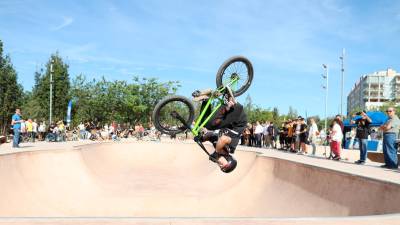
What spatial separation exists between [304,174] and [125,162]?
10802 mm

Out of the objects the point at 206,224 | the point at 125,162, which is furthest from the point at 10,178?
the point at 125,162

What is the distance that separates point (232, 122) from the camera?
715cm

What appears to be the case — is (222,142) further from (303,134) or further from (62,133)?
(62,133)

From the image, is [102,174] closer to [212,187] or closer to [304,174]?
[212,187]

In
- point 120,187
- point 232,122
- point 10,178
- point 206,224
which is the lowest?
point 120,187

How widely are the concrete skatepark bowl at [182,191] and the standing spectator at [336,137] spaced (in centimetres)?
249

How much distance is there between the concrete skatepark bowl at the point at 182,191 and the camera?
6.06 m

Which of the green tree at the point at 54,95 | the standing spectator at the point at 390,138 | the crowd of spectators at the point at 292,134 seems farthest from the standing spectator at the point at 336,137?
the green tree at the point at 54,95

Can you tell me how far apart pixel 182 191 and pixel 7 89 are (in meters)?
27.2

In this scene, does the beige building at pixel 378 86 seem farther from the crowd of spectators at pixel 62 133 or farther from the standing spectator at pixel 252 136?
the standing spectator at pixel 252 136

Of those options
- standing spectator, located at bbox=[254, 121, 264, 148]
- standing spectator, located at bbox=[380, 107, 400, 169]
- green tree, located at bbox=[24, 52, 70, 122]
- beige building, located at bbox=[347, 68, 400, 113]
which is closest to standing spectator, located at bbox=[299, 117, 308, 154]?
standing spectator, located at bbox=[254, 121, 264, 148]

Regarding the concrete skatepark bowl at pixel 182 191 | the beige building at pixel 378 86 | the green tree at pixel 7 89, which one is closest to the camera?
the concrete skatepark bowl at pixel 182 191

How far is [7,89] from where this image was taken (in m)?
34.5

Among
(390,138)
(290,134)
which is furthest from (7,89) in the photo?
(390,138)
